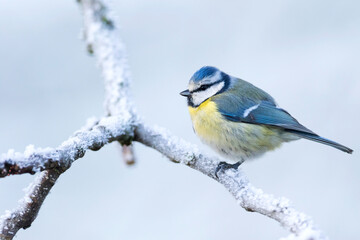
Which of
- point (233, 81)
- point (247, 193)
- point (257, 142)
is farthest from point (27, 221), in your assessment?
point (233, 81)

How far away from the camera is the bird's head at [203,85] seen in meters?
1.46

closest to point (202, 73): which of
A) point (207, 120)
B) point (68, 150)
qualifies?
point (207, 120)

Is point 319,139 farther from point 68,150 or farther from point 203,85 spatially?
point 68,150

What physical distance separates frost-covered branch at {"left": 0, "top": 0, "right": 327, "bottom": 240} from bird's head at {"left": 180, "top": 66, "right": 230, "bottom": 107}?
0.27m

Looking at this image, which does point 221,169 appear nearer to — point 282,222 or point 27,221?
point 282,222

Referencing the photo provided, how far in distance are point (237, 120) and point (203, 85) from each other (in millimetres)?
168

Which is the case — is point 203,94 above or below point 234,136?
above

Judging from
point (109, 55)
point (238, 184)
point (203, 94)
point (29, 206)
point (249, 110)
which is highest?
point (109, 55)

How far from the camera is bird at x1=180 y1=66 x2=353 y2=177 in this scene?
4.46ft

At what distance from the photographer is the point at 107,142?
1.02 m

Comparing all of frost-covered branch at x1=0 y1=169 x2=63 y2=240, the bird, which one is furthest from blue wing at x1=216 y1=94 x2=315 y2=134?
frost-covered branch at x1=0 y1=169 x2=63 y2=240

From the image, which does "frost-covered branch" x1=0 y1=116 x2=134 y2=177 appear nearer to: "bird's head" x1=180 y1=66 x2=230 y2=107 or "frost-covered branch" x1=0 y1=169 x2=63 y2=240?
"frost-covered branch" x1=0 y1=169 x2=63 y2=240

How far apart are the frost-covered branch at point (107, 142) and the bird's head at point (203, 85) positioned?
10.5 inches

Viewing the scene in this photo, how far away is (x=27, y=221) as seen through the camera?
81 centimetres
